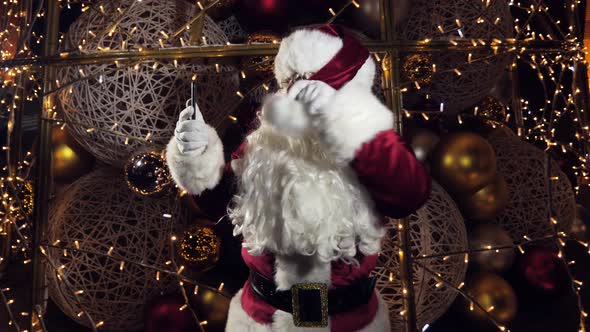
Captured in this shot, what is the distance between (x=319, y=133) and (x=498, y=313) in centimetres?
131

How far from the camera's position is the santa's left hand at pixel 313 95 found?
878 millimetres

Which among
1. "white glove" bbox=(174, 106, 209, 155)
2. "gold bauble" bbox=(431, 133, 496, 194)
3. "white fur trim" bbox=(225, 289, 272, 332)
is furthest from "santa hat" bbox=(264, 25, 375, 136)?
"gold bauble" bbox=(431, 133, 496, 194)

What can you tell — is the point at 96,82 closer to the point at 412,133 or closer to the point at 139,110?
the point at 139,110

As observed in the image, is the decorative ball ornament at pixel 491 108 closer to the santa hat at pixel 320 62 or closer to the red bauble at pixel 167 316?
the santa hat at pixel 320 62

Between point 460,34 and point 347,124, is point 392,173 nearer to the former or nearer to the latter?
point 347,124

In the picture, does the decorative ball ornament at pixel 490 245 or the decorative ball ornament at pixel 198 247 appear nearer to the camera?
the decorative ball ornament at pixel 198 247

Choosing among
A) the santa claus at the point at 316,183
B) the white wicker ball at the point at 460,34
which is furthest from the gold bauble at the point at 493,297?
the santa claus at the point at 316,183

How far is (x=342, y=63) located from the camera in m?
0.98

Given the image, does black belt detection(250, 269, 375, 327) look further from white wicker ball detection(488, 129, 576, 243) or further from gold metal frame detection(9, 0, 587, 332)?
white wicker ball detection(488, 129, 576, 243)

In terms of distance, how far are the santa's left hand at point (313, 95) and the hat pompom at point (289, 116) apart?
12mm

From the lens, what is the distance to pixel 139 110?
1.53m

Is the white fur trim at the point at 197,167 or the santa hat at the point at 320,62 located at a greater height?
the santa hat at the point at 320,62

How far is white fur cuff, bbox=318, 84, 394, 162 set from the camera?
34.9 inches

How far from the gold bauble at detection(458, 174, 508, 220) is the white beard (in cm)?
103
